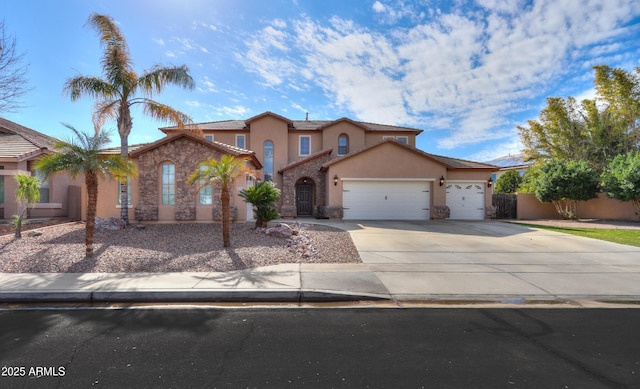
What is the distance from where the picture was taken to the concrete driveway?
555 centimetres

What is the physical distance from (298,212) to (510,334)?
17.2m

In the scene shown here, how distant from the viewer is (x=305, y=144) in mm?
22609

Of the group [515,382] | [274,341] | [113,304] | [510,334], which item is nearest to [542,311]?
[510,334]

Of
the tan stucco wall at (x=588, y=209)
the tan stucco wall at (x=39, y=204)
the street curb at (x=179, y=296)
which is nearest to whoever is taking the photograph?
the street curb at (x=179, y=296)

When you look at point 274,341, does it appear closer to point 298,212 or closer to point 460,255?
point 460,255

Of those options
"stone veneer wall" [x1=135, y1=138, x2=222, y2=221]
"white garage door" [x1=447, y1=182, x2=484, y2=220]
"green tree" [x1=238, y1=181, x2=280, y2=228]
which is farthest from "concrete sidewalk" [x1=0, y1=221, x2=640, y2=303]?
"white garage door" [x1=447, y1=182, x2=484, y2=220]

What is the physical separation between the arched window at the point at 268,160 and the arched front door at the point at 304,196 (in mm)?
2284

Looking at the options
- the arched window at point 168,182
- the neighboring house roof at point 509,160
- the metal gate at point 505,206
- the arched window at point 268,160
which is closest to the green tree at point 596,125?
the metal gate at point 505,206

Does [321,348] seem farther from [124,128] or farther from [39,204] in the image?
[39,204]

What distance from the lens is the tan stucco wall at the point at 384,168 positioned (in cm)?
1714

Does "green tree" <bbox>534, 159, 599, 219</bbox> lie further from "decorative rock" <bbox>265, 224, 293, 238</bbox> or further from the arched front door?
"decorative rock" <bbox>265, 224, 293, 238</bbox>

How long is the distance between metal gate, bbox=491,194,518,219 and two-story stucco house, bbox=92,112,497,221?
3320 millimetres

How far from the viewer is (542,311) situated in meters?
4.76

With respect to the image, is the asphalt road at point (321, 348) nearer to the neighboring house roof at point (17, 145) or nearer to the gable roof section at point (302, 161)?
the neighboring house roof at point (17, 145)
